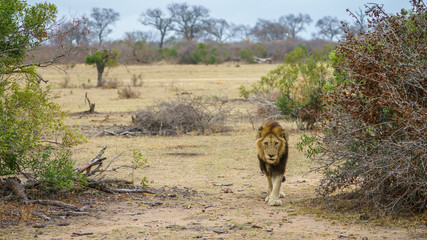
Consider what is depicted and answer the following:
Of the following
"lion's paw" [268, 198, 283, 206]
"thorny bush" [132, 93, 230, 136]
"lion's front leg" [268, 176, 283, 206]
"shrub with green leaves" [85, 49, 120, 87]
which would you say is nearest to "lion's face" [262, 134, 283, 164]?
"lion's front leg" [268, 176, 283, 206]

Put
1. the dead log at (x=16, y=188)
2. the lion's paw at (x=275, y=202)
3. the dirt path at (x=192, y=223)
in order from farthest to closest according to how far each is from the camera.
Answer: the lion's paw at (x=275, y=202), the dead log at (x=16, y=188), the dirt path at (x=192, y=223)

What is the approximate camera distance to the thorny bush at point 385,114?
6422 millimetres

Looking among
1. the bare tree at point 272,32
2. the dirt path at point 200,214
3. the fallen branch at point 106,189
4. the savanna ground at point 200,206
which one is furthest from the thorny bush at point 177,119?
the bare tree at point 272,32

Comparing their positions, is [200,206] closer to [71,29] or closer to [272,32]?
[71,29]

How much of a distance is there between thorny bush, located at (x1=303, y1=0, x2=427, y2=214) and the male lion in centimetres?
79

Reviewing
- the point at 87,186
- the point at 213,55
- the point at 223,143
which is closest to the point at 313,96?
the point at 223,143

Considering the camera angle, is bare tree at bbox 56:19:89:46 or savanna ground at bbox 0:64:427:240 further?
bare tree at bbox 56:19:89:46

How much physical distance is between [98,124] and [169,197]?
1036 centimetres

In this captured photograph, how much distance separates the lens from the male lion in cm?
811

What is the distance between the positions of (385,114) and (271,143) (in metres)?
1.77

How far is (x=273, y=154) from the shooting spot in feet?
26.5

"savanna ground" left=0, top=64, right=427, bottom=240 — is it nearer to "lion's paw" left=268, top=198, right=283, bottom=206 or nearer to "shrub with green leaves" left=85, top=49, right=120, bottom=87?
"lion's paw" left=268, top=198, right=283, bottom=206

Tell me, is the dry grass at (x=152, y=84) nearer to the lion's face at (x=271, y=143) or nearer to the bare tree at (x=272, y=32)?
the lion's face at (x=271, y=143)

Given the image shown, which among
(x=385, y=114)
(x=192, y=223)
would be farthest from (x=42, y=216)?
(x=385, y=114)
